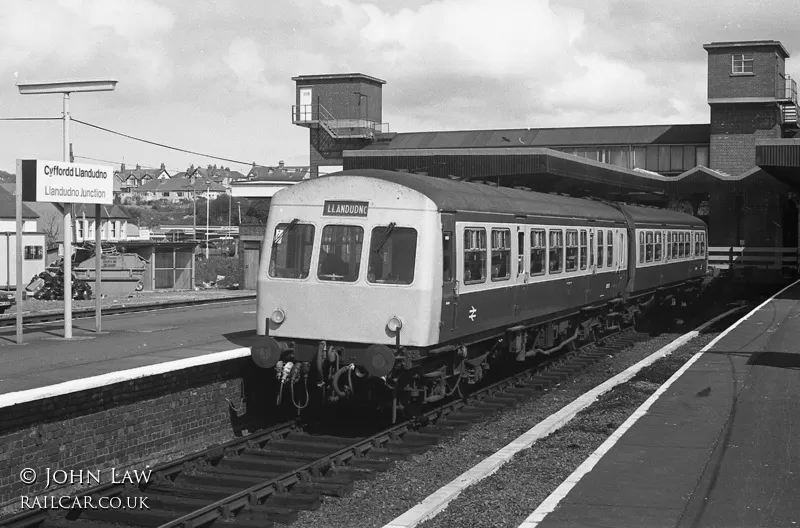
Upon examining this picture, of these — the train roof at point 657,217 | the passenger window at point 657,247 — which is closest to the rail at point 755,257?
the train roof at point 657,217

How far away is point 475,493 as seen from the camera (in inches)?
335

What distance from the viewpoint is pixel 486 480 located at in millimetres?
8945

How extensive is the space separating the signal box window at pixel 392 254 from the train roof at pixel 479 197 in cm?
54

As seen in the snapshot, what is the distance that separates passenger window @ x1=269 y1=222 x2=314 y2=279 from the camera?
1219 centimetres

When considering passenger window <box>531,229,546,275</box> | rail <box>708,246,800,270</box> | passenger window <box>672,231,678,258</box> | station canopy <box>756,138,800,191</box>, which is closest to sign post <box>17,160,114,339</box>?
passenger window <box>531,229,546,275</box>

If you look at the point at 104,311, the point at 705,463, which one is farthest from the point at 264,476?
the point at 104,311

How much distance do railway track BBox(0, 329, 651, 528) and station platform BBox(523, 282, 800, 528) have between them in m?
2.48

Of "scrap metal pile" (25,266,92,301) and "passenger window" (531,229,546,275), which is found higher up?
"passenger window" (531,229,546,275)

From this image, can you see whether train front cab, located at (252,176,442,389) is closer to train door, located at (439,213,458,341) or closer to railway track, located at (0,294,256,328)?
train door, located at (439,213,458,341)

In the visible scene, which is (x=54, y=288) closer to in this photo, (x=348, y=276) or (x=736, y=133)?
(x=348, y=276)

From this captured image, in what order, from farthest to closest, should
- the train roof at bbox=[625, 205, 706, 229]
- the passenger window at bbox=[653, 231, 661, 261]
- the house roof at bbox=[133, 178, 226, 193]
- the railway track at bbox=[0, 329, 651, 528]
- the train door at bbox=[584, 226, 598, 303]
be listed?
the house roof at bbox=[133, 178, 226, 193] < the passenger window at bbox=[653, 231, 661, 261] < the train roof at bbox=[625, 205, 706, 229] < the train door at bbox=[584, 226, 598, 303] < the railway track at bbox=[0, 329, 651, 528]

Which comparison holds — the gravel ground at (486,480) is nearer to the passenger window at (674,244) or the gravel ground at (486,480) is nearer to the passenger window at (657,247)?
the passenger window at (657,247)

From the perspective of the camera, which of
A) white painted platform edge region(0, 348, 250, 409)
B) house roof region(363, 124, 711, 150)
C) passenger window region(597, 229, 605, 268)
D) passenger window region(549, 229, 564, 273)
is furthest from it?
house roof region(363, 124, 711, 150)

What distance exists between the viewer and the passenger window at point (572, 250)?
669 inches
